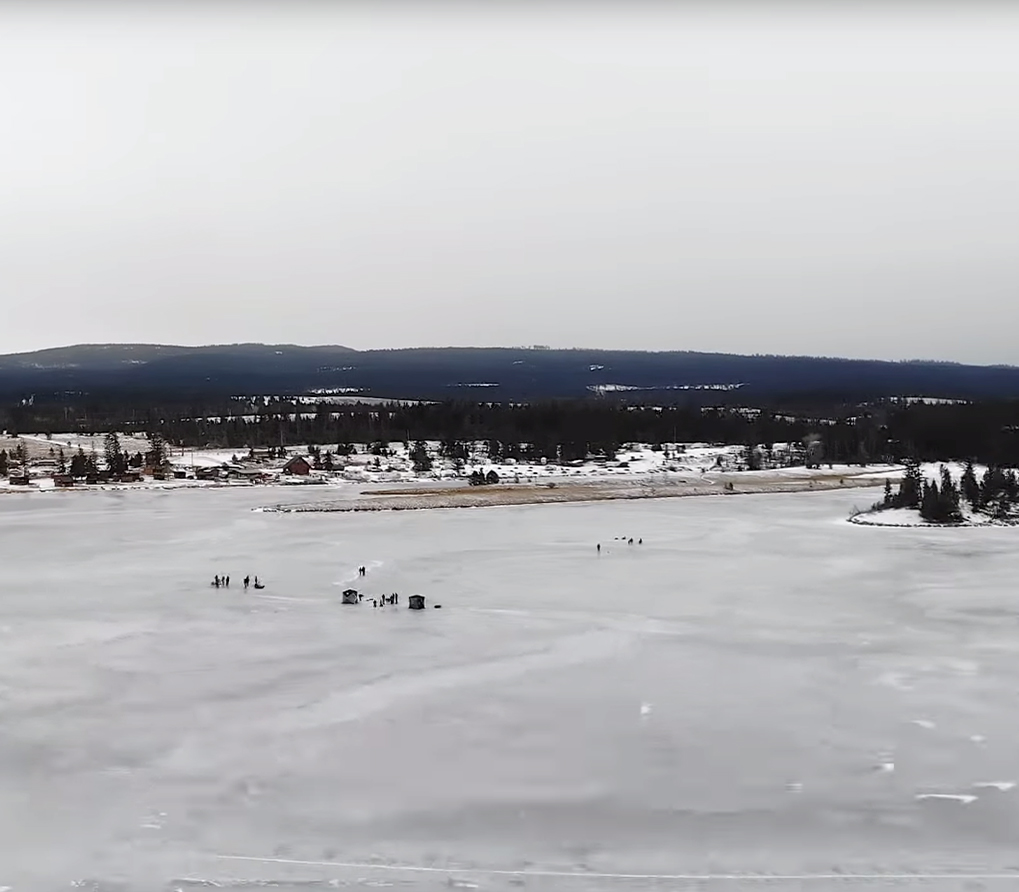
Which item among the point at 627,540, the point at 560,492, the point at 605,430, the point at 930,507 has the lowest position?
the point at 560,492

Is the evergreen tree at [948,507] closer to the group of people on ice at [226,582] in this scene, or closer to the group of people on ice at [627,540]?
the group of people on ice at [627,540]

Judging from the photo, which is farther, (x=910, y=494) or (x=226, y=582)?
(x=910, y=494)

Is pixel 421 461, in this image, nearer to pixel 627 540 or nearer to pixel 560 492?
pixel 560 492

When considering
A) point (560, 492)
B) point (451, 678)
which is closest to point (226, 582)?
point (451, 678)

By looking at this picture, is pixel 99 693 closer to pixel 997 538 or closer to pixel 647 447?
pixel 997 538

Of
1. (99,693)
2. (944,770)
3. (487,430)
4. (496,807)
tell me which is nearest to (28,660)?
(99,693)

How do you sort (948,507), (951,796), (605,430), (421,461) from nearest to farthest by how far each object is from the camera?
(951,796) → (948,507) → (421,461) → (605,430)

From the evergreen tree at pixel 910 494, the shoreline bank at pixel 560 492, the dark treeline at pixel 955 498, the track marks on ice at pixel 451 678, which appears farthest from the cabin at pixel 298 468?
the track marks on ice at pixel 451 678

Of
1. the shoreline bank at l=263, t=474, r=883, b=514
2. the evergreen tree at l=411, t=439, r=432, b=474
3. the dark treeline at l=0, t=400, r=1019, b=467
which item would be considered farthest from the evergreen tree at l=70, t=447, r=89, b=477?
the evergreen tree at l=411, t=439, r=432, b=474
